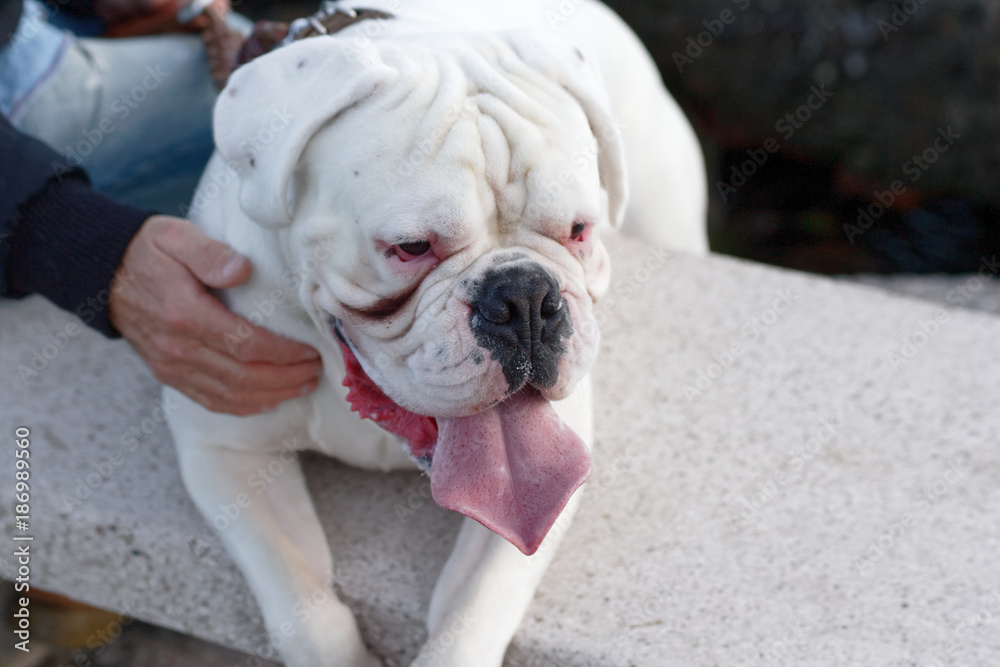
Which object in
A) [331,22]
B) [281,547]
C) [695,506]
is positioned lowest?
[695,506]

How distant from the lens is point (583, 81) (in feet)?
5.10

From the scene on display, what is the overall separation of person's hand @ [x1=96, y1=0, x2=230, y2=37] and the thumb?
127 cm

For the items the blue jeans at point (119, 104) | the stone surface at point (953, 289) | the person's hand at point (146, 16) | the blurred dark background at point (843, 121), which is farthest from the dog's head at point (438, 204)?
the blurred dark background at point (843, 121)

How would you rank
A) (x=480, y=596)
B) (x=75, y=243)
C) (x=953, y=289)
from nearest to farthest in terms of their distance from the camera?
(x=480, y=596) → (x=75, y=243) → (x=953, y=289)

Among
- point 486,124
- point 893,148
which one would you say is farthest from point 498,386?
point 893,148

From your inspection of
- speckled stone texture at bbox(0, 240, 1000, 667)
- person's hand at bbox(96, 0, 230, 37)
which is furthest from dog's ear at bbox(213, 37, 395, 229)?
person's hand at bbox(96, 0, 230, 37)

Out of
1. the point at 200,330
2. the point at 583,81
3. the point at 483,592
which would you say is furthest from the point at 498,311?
the point at 200,330

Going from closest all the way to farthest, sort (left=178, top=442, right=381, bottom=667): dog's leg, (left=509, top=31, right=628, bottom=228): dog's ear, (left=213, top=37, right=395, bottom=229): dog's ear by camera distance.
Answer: (left=213, top=37, right=395, bottom=229): dog's ear < (left=509, top=31, right=628, bottom=228): dog's ear < (left=178, top=442, right=381, bottom=667): dog's leg

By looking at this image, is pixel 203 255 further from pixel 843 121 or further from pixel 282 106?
pixel 843 121

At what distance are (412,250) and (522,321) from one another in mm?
207

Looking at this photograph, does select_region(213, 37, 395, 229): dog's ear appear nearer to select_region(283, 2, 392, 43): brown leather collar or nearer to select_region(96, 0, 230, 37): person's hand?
select_region(283, 2, 392, 43): brown leather collar

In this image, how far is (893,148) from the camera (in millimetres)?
3889

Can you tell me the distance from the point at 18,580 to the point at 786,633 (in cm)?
165

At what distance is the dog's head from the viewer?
4.59 ft
